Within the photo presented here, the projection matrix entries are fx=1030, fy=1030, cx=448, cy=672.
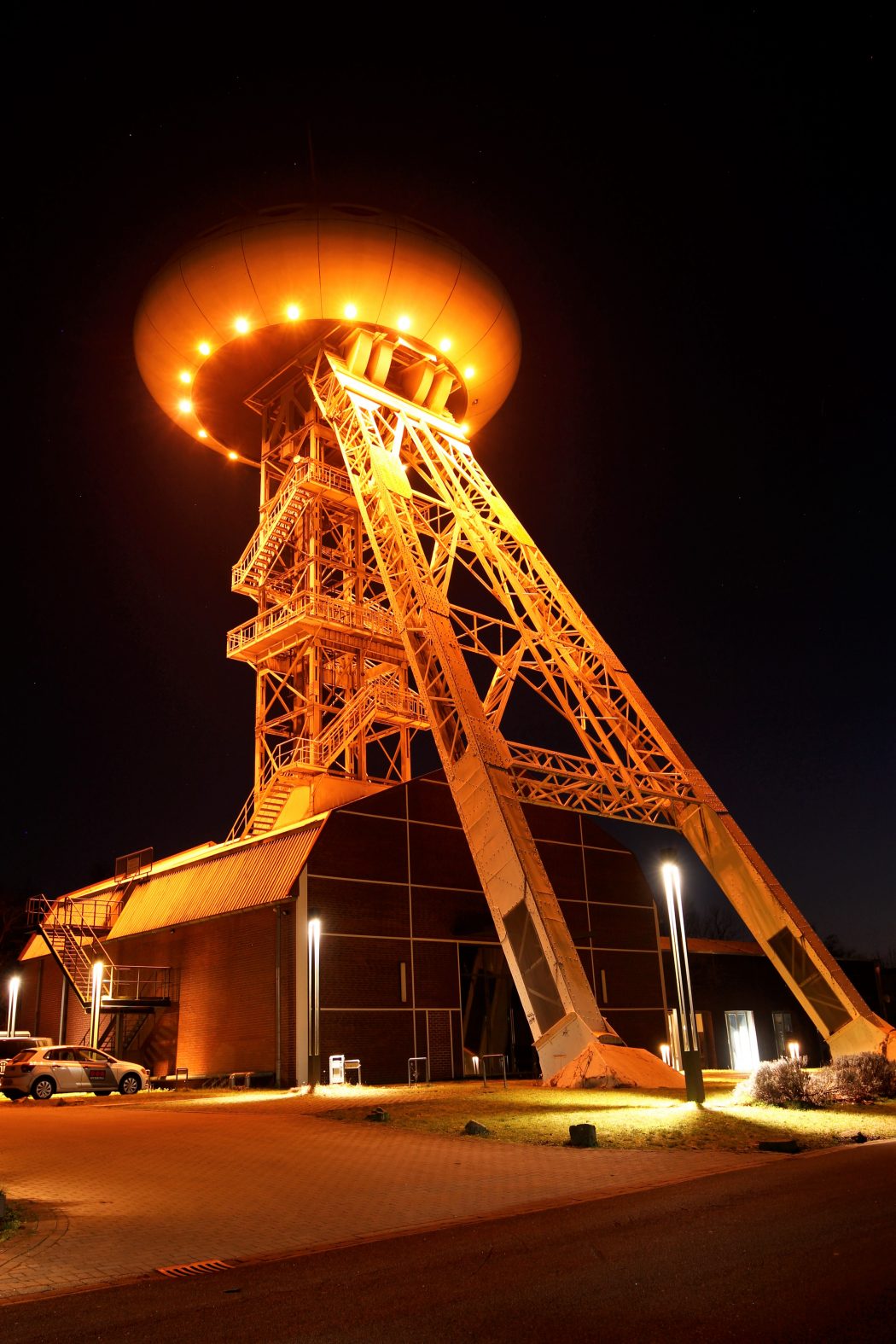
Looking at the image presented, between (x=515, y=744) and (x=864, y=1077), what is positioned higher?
(x=515, y=744)

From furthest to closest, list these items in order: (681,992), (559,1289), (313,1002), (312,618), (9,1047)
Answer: (312,618), (9,1047), (313,1002), (681,992), (559,1289)

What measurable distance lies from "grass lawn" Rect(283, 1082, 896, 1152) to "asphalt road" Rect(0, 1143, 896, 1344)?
15.1ft

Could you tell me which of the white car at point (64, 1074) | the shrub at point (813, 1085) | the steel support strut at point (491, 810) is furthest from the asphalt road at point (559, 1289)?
the white car at point (64, 1074)

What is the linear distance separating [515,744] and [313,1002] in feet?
24.8

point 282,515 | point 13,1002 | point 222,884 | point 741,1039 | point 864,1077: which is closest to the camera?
point 864,1077

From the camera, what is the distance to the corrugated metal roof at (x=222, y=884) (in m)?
27.1

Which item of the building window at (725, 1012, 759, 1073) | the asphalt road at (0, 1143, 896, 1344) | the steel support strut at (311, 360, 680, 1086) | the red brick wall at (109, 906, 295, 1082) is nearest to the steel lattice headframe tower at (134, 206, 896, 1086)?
the steel support strut at (311, 360, 680, 1086)

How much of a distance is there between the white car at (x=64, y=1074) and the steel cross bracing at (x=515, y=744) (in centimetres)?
1275

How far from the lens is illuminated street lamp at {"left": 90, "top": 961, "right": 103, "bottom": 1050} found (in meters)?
30.4

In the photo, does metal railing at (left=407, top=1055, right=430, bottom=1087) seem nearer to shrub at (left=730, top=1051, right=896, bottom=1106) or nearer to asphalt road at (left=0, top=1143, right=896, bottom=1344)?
shrub at (left=730, top=1051, right=896, bottom=1106)

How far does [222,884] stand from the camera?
30.1 metres

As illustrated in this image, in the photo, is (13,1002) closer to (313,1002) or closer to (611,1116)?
(313,1002)

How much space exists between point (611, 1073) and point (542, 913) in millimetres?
2922

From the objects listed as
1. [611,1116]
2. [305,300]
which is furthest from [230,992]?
[305,300]
